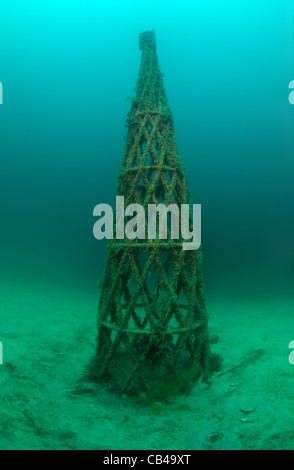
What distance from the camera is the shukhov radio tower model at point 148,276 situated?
5121 mm

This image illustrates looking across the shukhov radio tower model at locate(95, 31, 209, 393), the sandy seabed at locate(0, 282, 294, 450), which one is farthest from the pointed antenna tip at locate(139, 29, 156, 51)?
the sandy seabed at locate(0, 282, 294, 450)

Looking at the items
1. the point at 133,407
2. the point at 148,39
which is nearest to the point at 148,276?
the point at 133,407

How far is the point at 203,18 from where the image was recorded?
152ft

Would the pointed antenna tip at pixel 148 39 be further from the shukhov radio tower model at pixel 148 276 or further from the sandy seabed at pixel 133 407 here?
the sandy seabed at pixel 133 407

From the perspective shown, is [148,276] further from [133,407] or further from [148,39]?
[148,39]

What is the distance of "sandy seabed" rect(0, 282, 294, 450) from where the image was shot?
374 centimetres

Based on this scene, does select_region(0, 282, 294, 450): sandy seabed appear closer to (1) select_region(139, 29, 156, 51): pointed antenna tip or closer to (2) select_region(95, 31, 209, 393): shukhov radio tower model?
(2) select_region(95, 31, 209, 393): shukhov radio tower model

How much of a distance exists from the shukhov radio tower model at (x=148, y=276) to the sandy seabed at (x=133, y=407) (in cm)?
53

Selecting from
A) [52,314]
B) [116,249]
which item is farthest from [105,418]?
[52,314]

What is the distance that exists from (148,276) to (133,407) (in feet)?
7.63

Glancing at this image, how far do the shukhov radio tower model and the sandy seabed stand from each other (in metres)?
0.53

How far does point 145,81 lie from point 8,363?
6802mm

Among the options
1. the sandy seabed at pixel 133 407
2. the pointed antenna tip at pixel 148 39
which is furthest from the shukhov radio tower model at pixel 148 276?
the sandy seabed at pixel 133 407

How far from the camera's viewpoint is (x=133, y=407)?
15.8 ft
